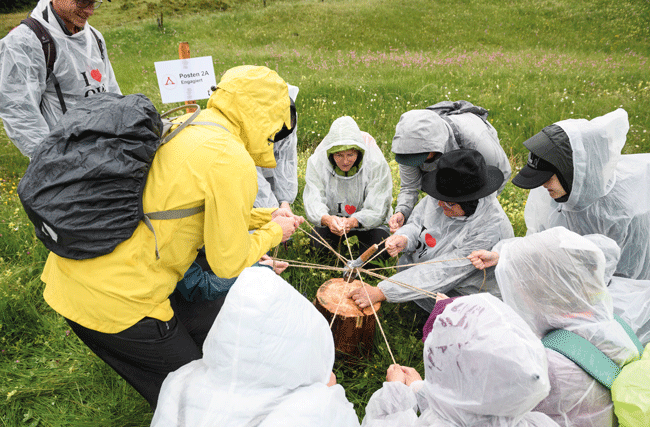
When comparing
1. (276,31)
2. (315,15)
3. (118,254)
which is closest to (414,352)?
(118,254)

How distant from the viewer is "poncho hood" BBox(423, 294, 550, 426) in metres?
1.05

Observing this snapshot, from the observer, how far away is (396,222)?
3244 mm

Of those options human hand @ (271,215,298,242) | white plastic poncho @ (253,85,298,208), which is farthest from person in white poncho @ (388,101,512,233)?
human hand @ (271,215,298,242)

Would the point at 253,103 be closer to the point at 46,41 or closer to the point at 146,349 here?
the point at 146,349

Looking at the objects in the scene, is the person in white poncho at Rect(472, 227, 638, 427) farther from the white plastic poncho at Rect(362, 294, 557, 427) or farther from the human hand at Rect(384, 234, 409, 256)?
the human hand at Rect(384, 234, 409, 256)

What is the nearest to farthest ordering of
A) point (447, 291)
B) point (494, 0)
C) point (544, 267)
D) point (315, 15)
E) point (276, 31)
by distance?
point (544, 267), point (447, 291), point (276, 31), point (315, 15), point (494, 0)

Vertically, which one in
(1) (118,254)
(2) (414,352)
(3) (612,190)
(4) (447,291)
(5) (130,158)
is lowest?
(2) (414,352)

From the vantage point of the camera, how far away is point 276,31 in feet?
46.2

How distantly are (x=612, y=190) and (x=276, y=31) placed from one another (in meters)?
14.0

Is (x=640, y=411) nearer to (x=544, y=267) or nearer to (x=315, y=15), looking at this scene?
(x=544, y=267)

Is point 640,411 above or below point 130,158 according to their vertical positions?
below

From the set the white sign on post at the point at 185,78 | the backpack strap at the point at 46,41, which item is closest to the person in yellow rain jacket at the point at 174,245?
the backpack strap at the point at 46,41

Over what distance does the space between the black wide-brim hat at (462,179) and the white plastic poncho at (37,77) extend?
2.66 metres

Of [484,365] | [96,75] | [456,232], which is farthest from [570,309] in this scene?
[96,75]
